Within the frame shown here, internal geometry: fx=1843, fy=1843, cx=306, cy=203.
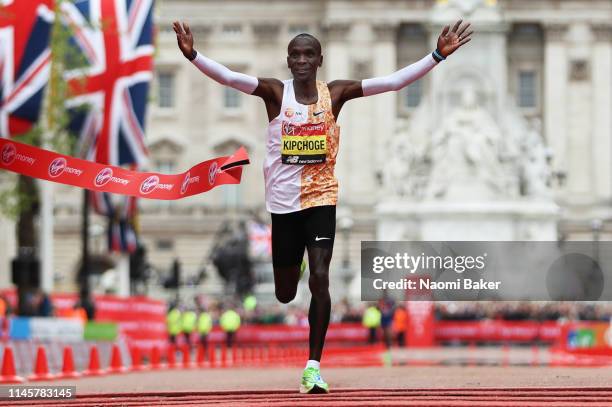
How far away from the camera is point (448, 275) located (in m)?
13.2

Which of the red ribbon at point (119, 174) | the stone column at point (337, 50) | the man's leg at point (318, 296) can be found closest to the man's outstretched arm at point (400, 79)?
the red ribbon at point (119, 174)

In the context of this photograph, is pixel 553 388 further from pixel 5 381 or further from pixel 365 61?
pixel 365 61

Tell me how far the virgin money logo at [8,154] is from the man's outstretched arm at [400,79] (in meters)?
2.69

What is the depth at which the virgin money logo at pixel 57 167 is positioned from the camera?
45.9 ft

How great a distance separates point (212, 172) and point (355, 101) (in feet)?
268

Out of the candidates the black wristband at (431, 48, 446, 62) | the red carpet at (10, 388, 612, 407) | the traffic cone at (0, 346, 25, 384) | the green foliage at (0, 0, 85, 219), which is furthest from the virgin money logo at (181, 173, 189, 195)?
the green foliage at (0, 0, 85, 219)

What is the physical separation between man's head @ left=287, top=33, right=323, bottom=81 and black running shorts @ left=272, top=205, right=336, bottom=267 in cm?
96

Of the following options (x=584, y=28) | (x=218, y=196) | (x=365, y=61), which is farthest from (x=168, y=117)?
(x=584, y=28)

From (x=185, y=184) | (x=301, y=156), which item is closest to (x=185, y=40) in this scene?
(x=185, y=184)

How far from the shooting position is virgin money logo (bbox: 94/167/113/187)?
13.6 meters

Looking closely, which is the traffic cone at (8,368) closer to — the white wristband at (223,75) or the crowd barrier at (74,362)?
the crowd barrier at (74,362)

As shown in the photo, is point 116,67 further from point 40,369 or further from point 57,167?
point 57,167

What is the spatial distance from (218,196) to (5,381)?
246 feet

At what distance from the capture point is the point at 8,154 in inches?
564
